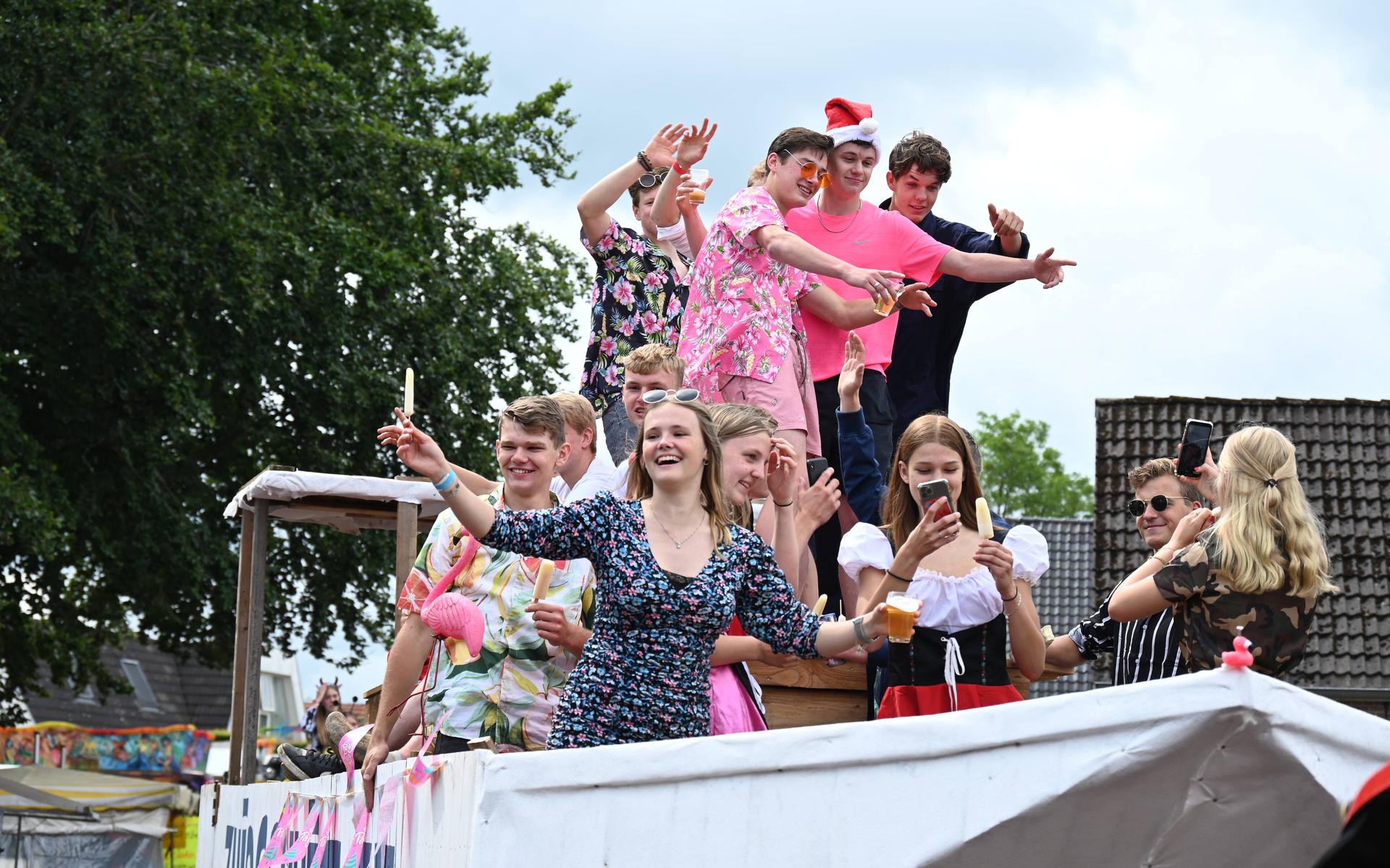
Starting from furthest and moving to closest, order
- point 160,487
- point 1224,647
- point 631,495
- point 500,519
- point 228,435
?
point 228,435
point 160,487
point 631,495
point 1224,647
point 500,519

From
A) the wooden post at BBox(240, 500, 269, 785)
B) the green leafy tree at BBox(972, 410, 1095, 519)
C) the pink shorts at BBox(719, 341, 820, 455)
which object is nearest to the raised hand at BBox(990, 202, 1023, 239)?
the pink shorts at BBox(719, 341, 820, 455)

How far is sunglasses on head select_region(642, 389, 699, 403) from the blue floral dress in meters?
0.41

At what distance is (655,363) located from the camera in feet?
20.4

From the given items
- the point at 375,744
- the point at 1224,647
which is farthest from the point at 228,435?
the point at 1224,647

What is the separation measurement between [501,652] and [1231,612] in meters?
2.11

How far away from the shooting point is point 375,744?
5.14 meters

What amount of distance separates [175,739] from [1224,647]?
4531 centimetres

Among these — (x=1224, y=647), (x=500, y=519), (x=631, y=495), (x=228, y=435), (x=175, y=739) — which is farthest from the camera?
(x=175, y=739)

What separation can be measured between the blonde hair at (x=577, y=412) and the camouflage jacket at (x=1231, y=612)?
2105 millimetres

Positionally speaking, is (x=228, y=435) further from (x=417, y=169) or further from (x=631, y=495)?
(x=631, y=495)

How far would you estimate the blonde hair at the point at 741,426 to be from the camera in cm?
532

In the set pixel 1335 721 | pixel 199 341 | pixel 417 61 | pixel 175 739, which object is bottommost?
pixel 175 739

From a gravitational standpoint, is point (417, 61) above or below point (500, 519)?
above

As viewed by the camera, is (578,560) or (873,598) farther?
(578,560)
